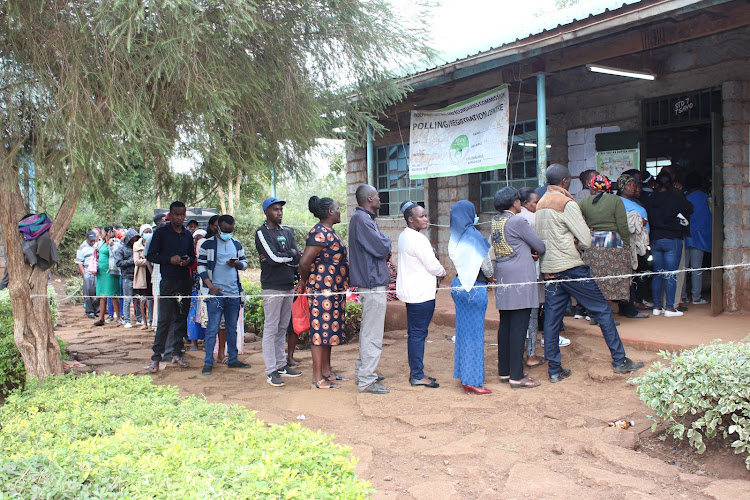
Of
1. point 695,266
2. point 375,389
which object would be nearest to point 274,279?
point 375,389

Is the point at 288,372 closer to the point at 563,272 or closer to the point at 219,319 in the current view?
the point at 219,319

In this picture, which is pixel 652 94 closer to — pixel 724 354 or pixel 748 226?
pixel 748 226

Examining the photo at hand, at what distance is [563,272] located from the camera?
5594 mm

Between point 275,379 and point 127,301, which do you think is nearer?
point 275,379

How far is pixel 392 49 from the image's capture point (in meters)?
5.79

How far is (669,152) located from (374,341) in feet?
20.6

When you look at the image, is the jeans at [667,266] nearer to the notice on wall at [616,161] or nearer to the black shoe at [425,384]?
the notice on wall at [616,161]

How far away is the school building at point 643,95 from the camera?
6.58 metres

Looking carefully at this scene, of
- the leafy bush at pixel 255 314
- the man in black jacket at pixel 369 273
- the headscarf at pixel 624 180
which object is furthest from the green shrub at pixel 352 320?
the headscarf at pixel 624 180

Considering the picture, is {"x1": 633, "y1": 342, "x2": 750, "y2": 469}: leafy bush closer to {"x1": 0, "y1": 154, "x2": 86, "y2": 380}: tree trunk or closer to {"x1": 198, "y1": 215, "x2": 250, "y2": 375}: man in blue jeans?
{"x1": 198, "y1": 215, "x2": 250, "y2": 375}: man in blue jeans

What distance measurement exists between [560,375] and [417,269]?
5.46ft

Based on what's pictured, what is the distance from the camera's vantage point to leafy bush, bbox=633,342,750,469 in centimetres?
366

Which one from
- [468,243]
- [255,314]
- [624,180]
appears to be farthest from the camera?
[255,314]

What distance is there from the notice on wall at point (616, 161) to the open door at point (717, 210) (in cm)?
131
